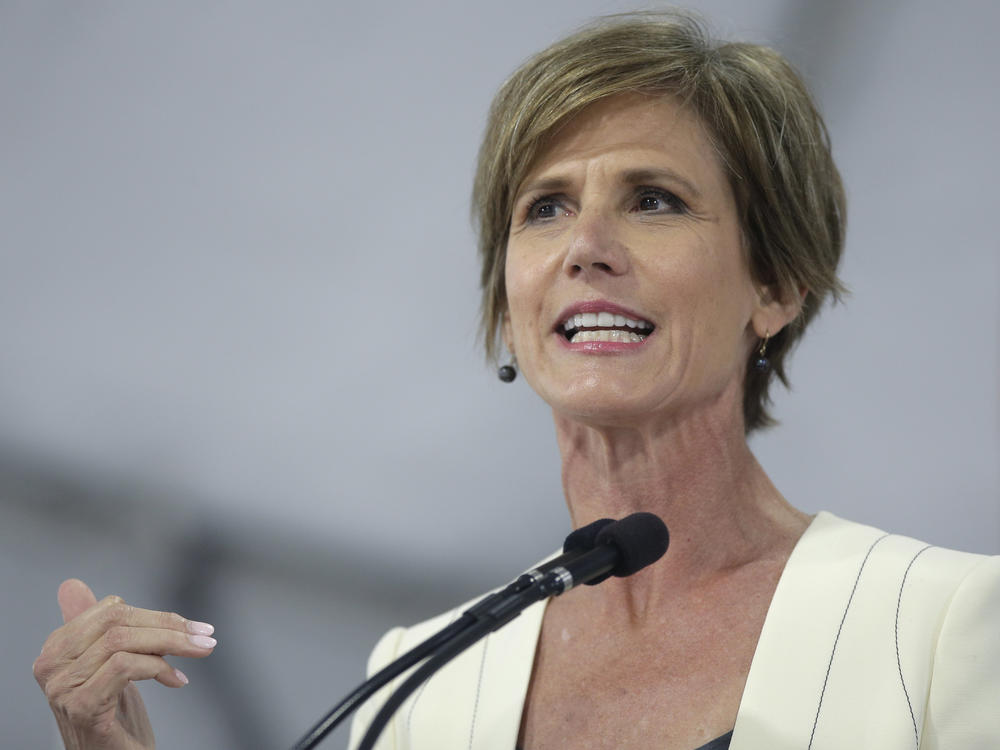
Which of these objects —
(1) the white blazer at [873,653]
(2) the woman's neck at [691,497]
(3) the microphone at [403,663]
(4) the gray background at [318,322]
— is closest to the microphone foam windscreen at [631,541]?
(3) the microphone at [403,663]

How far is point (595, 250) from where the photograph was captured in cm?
151

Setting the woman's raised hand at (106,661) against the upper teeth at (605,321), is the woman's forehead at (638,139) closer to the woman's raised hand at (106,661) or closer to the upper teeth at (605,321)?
the upper teeth at (605,321)

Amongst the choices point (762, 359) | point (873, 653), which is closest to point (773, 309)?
point (762, 359)

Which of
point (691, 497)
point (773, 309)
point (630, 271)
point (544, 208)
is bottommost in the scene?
point (691, 497)

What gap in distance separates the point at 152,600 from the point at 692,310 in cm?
138

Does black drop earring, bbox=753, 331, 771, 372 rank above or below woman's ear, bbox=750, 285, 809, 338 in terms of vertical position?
below

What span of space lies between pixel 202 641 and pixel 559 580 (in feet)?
1.58

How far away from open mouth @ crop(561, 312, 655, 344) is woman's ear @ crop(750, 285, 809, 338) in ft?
0.77

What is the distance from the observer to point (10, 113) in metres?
2.40

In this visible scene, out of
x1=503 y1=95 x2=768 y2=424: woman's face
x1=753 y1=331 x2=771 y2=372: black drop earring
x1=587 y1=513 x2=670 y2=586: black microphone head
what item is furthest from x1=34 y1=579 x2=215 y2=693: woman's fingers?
x1=753 y1=331 x2=771 y2=372: black drop earring

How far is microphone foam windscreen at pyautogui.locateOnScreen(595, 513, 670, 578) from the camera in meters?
1.14

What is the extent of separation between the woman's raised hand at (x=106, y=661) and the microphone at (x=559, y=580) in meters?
0.40

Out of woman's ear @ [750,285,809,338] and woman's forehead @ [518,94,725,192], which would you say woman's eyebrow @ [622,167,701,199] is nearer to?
woman's forehead @ [518,94,725,192]

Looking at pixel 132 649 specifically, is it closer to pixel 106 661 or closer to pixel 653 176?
pixel 106 661
